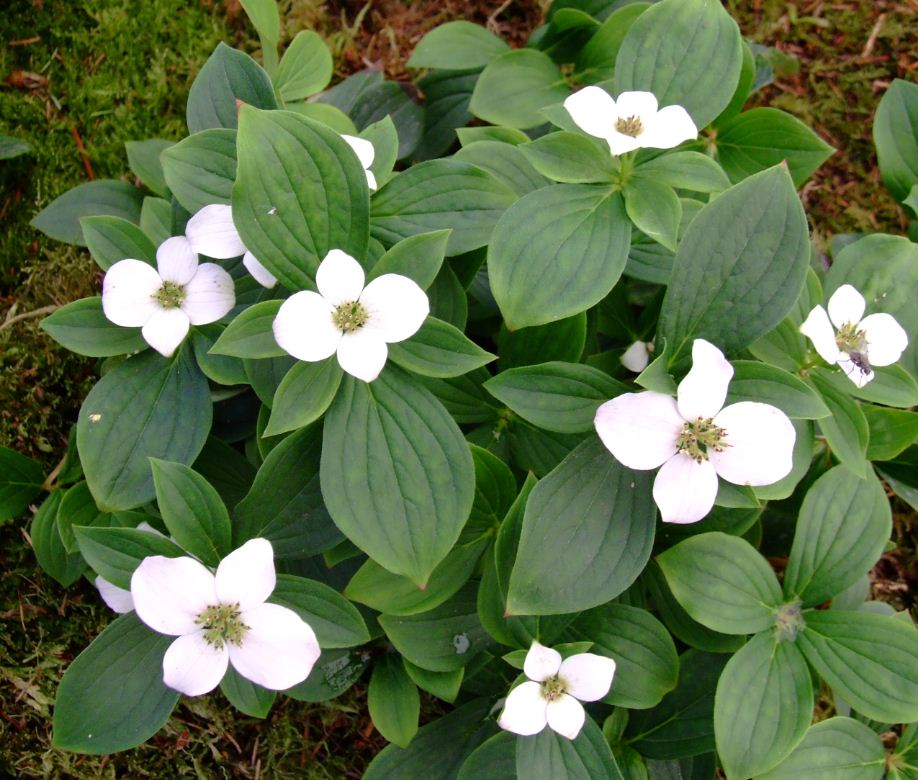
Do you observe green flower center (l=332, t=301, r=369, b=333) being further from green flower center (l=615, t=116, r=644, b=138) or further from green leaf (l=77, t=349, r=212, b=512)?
green flower center (l=615, t=116, r=644, b=138)

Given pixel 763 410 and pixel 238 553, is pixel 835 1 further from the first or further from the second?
pixel 238 553

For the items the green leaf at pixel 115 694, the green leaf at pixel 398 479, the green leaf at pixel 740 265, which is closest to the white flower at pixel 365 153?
the green leaf at pixel 398 479

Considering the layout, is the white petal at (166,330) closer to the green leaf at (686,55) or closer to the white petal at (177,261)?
the white petal at (177,261)

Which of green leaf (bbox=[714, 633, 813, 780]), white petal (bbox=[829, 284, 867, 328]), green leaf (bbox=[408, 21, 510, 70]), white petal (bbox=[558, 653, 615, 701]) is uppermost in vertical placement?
green leaf (bbox=[408, 21, 510, 70])

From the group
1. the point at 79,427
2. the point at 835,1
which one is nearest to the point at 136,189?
the point at 79,427

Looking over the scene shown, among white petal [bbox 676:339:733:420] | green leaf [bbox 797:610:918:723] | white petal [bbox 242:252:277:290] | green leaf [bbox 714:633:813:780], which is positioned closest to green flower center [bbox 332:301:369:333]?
white petal [bbox 242:252:277:290]

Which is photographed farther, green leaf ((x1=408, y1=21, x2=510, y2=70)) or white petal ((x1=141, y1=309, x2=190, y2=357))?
green leaf ((x1=408, y1=21, x2=510, y2=70))

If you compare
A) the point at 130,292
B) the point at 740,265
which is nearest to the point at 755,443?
the point at 740,265
